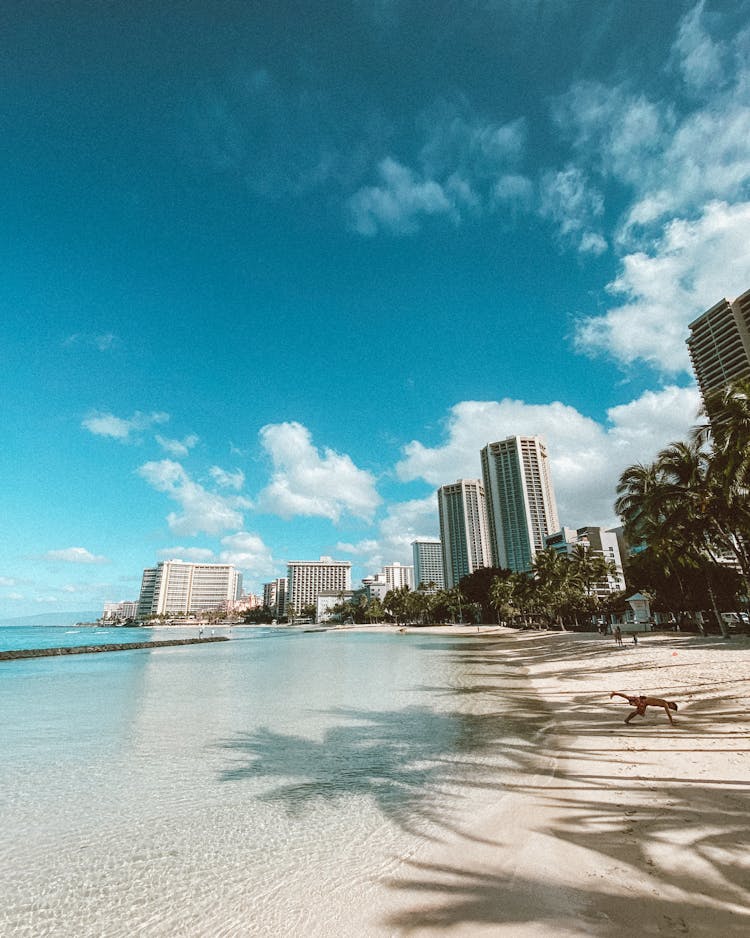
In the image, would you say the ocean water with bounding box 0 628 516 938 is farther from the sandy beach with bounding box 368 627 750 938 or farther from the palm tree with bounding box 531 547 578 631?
the palm tree with bounding box 531 547 578 631

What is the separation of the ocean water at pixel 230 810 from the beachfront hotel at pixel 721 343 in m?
131

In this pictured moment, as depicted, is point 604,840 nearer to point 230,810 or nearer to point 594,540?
point 230,810

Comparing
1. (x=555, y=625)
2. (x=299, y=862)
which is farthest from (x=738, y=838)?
(x=555, y=625)

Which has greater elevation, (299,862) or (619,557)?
(619,557)

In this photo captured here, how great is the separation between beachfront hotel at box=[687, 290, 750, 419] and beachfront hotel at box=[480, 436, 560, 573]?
55.2 m

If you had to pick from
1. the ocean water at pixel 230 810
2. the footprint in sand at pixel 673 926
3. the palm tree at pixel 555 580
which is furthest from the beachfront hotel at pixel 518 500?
the footprint in sand at pixel 673 926

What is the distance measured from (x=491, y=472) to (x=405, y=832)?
558 ft

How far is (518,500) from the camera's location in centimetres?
16225

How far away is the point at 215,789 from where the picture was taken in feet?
33.0

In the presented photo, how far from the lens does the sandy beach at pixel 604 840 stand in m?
4.64

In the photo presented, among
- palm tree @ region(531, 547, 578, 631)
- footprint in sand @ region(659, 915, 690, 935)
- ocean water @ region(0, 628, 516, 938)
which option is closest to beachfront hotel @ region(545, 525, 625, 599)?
palm tree @ region(531, 547, 578, 631)

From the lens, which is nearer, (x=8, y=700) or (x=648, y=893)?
(x=648, y=893)

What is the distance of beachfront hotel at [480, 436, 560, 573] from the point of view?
159m

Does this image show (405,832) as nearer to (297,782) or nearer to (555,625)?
(297,782)
